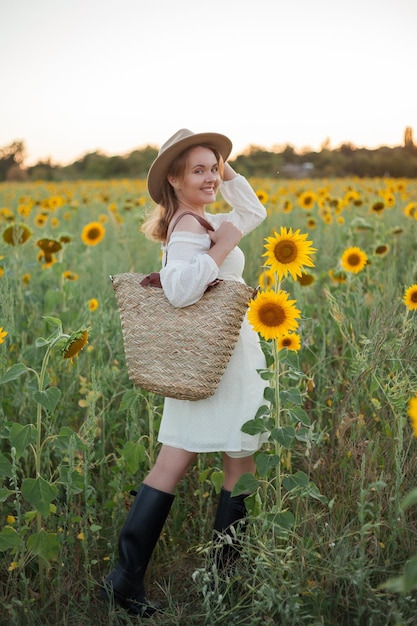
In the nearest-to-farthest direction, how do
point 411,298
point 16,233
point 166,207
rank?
point 166,207 → point 411,298 → point 16,233

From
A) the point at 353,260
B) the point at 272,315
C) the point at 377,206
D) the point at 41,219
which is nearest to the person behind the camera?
the point at 272,315

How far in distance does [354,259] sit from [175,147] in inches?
55.9

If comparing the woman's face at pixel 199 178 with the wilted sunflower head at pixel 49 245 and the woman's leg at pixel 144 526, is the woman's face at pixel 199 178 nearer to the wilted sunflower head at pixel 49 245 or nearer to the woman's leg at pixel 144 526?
the woman's leg at pixel 144 526

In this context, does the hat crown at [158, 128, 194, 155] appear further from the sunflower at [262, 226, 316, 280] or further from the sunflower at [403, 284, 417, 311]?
the sunflower at [403, 284, 417, 311]

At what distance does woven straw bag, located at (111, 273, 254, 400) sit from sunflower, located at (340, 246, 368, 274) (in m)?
1.40

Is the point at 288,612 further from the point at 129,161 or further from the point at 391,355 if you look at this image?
the point at 129,161

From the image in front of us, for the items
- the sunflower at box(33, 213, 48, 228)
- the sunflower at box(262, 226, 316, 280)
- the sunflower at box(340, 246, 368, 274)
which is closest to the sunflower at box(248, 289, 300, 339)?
the sunflower at box(262, 226, 316, 280)

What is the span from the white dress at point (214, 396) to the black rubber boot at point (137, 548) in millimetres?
187

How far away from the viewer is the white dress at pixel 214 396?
2.09 meters

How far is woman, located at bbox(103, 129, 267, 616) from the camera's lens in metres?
2.12

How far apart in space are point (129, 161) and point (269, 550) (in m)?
20.8

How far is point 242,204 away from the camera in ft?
8.27

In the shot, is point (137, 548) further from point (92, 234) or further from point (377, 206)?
point (377, 206)

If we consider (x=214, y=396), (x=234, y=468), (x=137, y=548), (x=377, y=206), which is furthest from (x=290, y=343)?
(x=377, y=206)
